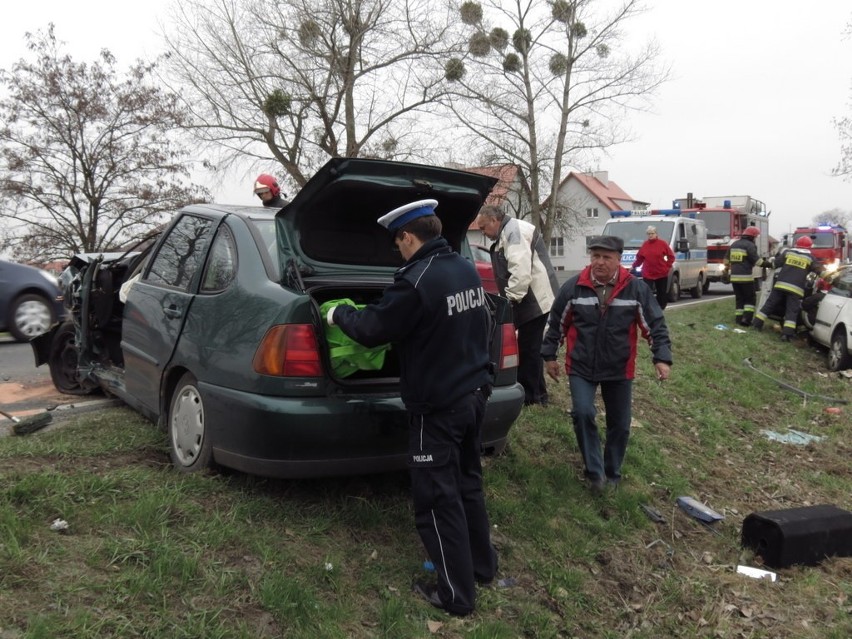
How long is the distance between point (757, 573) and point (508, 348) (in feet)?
6.99

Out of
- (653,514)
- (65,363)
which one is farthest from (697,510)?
(65,363)

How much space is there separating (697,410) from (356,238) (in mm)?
5178

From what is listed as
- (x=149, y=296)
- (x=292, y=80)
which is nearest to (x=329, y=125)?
(x=292, y=80)

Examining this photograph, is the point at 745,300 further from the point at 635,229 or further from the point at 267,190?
the point at 267,190

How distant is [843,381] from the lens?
10336mm

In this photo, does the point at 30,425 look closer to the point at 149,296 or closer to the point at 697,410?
the point at 149,296

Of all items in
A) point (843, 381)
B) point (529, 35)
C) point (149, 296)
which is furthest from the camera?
point (529, 35)

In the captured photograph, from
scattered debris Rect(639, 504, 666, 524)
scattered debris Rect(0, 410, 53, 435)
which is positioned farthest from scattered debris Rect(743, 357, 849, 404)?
scattered debris Rect(0, 410, 53, 435)

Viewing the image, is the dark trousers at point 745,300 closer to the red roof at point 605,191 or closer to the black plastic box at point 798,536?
the black plastic box at point 798,536

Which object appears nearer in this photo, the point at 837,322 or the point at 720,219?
the point at 837,322

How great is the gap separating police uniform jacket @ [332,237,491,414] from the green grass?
0.95 m

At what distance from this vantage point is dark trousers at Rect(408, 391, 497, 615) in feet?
10.6

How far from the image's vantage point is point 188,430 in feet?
12.9

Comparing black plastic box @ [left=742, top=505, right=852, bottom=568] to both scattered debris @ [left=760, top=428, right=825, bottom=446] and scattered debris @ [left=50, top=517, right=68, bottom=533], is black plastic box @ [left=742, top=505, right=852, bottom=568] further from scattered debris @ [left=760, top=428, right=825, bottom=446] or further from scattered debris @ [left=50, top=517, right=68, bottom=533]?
scattered debris @ [left=50, top=517, right=68, bottom=533]
